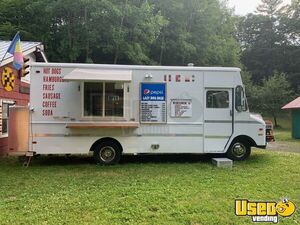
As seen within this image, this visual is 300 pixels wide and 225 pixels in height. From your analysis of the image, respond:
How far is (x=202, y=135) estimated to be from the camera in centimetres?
1074

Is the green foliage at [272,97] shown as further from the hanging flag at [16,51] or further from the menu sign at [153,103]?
the hanging flag at [16,51]

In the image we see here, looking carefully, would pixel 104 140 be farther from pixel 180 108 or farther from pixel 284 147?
pixel 284 147

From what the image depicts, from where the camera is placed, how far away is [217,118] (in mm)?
10820

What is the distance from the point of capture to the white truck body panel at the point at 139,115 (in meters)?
10.2

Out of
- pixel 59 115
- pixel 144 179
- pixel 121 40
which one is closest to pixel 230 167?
pixel 144 179

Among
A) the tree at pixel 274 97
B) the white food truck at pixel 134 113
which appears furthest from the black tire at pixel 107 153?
the tree at pixel 274 97

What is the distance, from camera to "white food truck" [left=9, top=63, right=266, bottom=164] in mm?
→ 10219

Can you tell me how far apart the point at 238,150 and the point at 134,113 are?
3.40 meters

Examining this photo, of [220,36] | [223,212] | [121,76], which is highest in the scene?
[220,36]

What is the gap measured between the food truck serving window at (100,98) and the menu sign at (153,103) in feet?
2.64

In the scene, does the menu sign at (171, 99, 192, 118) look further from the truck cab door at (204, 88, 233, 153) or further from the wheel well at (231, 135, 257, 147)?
the wheel well at (231, 135, 257, 147)

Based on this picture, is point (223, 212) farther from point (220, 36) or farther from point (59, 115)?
point (220, 36)

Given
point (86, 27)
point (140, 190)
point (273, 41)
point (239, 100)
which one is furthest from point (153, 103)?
point (273, 41)

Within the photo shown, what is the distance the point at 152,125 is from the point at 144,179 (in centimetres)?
249
